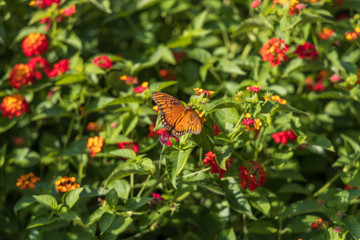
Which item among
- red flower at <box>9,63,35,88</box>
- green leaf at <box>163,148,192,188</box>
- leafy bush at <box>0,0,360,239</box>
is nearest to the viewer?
green leaf at <box>163,148,192,188</box>

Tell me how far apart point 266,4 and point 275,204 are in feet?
5.97

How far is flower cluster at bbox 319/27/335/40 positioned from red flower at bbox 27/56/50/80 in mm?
2462

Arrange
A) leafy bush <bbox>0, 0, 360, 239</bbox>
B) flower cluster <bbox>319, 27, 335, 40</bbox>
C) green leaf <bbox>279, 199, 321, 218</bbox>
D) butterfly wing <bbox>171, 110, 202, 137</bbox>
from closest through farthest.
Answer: butterfly wing <bbox>171, 110, 202, 137</bbox> < leafy bush <bbox>0, 0, 360, 239</bbox> < green leaf <bbox>279, 199, 321, 218</bbox> < flower cluster <bbox>319, 27, 335, 40</bbox>

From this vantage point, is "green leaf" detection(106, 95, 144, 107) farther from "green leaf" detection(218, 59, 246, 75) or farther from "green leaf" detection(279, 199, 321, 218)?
"green leaf" detection(279, 199, 321, 218)

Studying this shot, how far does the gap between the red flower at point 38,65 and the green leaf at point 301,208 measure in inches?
88.6

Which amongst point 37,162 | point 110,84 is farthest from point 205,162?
point 37,162

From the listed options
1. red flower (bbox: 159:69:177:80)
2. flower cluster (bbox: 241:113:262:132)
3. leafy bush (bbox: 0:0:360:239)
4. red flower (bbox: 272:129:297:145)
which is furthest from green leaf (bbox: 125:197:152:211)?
red flower (bbox: 159:69:177:80)

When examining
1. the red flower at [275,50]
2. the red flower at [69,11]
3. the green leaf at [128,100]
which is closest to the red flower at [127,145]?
the green leaf at [128,100]

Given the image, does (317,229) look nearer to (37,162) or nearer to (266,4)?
(266,4)

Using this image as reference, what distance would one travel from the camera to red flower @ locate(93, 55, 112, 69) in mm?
3057

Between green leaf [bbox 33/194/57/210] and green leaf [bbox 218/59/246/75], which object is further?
green leaf [bbox 218/59/246/75]

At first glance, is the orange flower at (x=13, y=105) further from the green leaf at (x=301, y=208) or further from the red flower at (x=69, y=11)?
the green leaf at (x=301, y=208)

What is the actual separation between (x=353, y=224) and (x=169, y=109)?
55.6 inches

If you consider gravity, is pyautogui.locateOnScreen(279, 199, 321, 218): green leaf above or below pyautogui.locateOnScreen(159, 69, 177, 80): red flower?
below
